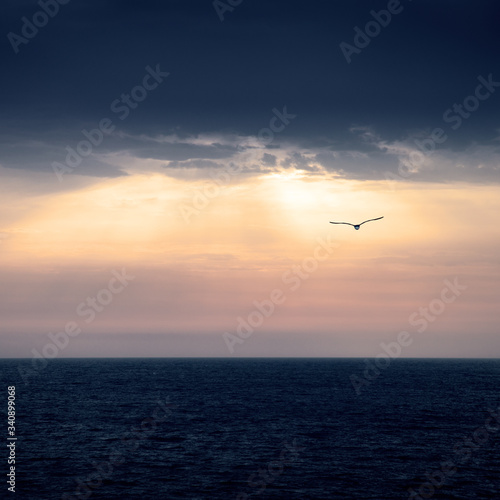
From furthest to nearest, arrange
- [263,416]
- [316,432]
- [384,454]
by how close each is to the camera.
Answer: [263,416] → [316,432] → [384,454]

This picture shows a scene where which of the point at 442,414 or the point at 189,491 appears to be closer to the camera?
the point at 189,491

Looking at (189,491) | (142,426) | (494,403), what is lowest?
(189,491)

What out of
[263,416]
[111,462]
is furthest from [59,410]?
[111,462]

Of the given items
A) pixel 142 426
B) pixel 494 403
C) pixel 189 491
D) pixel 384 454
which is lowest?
pixel 189 491

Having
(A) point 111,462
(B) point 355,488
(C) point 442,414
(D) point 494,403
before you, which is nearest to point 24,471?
(A) point 111,462

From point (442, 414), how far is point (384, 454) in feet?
109

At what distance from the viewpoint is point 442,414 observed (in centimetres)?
8438

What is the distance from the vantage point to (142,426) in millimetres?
71375

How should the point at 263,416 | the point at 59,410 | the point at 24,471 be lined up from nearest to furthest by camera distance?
the point at 24,471, the point at 263,416, the point at 59,410

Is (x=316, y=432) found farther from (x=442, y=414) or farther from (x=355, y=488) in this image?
(x=442, y=414)

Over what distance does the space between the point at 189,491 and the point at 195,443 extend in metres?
17.3

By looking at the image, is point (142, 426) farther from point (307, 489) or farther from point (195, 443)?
point (307, 489)

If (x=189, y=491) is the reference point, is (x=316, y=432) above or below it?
above

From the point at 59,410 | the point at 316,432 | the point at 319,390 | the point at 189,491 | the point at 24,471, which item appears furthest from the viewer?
the point at 319,390
